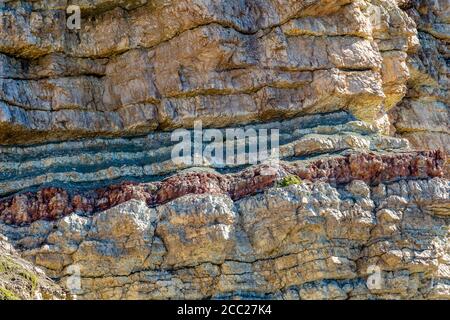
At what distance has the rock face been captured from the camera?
132 feet

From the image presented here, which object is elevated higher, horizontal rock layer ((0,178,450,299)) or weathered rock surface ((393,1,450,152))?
weathered rock surface ((393,1,450,152))

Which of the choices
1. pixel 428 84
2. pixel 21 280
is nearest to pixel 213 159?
pixel 21 280

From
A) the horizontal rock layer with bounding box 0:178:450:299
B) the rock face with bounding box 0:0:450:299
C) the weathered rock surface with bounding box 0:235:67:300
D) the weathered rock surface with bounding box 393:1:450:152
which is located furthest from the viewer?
the weathered rock surface with bounding box 393:1:450:152

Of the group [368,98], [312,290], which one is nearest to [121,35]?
[368,98]

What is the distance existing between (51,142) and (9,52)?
3.35m

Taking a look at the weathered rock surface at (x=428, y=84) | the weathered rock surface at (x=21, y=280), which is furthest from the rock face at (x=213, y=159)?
the weathered rock surface at (x=428, y=84)

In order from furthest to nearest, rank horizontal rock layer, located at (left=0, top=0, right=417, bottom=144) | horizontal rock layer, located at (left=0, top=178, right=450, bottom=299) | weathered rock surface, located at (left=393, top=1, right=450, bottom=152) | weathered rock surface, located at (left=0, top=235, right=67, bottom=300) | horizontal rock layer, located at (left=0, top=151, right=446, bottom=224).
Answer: weathered rock surface, located at (left=393, top=1, right=450, bottom=152)
horizontal rock layer, located at (left=0, top=0, right=417, bottom=144)
horizontal rock layer, located at (left=0, top=151, right=446, bottom=224)
horizontal rock layer, located at (left=0, top=178, right=450, bottom=299)
weathered rock surface, located at (left=0, top=235, right=67, bottom=300)

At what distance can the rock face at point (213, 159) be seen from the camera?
40.2 metres

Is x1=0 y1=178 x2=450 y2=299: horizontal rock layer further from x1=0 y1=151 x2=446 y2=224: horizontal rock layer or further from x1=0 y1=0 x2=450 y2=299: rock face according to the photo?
x1=0 y1=151 x2=446 y2=224: horizontal rock layer

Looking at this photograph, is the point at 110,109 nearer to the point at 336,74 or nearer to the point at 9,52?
the point at 9,52

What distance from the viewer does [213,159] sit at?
4316cm

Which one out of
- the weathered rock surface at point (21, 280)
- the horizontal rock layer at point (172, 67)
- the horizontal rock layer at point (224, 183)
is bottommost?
the weathered rock surface at point (21, 280)

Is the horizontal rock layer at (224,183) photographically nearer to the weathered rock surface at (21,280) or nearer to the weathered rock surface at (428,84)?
the weathered rock surface at (21,280)

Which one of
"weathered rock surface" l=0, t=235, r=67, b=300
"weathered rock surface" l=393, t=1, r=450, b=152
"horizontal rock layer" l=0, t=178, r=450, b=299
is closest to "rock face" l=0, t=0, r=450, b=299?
"horizontal rock layer" l=0, t=178, r=450, b=299
